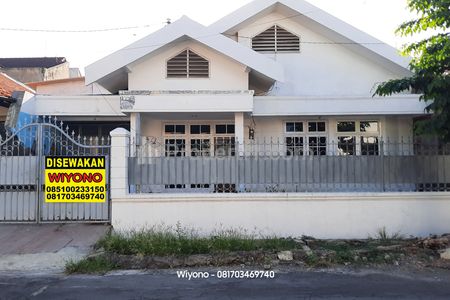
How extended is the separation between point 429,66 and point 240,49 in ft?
20.3

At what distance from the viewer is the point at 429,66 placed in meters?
7.45

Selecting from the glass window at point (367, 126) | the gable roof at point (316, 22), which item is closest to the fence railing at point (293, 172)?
the glass window at point (367, 126)

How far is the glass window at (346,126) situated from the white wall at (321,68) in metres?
1.17

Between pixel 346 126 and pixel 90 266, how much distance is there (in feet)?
34.7

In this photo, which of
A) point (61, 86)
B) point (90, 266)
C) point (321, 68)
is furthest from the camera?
point (61, 86)

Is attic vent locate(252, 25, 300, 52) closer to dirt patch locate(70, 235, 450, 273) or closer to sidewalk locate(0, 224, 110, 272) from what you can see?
sidewalk locate(0, 224, 110, 272)

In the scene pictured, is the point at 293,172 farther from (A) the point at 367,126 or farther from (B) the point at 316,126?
(A) the point at 367,126

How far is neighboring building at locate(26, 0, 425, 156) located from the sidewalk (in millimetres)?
3147

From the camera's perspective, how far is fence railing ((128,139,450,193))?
28.7 ft

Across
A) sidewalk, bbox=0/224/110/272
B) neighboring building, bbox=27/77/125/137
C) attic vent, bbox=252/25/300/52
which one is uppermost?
attic vent, bbox=252/25/300/52

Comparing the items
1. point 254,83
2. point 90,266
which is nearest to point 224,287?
point 90,266

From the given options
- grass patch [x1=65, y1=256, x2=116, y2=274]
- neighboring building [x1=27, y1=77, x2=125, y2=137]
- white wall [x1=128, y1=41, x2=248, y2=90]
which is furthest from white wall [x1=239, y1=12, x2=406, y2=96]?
grass patch [x1=65, y1=256, x2=116, y2=274]

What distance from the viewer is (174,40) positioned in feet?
41.9

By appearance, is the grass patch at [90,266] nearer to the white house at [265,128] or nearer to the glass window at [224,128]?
the white house at [265,128]
